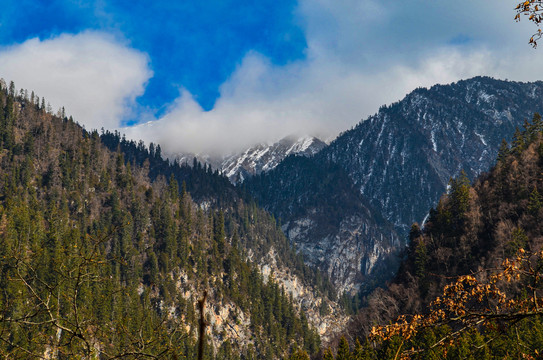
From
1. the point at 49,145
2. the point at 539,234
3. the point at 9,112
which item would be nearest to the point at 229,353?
the point at 539,234

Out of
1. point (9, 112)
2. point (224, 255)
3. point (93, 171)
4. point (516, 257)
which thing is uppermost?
point (9, 112)

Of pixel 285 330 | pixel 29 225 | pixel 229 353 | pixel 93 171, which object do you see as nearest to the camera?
pixel 29 225

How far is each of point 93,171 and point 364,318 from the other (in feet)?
496

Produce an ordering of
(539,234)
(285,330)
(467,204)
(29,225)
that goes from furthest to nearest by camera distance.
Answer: (285,330), (29,225), (467,204), (539,234)

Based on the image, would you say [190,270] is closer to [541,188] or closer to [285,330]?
[285,330]

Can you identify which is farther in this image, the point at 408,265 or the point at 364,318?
the point at 408,265

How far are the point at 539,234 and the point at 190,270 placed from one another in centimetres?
13461

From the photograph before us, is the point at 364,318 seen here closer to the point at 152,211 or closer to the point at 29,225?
the point at 29,225

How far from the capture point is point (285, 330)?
6476 inches

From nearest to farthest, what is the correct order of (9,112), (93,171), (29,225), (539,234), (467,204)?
(539,234), (467,204), (29,225), (9,112), (93,171)

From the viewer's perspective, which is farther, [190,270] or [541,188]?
[190,270]

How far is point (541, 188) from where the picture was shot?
257ft

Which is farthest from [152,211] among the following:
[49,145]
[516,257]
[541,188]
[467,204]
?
[516,257]

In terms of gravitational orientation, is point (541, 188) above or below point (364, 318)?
above
